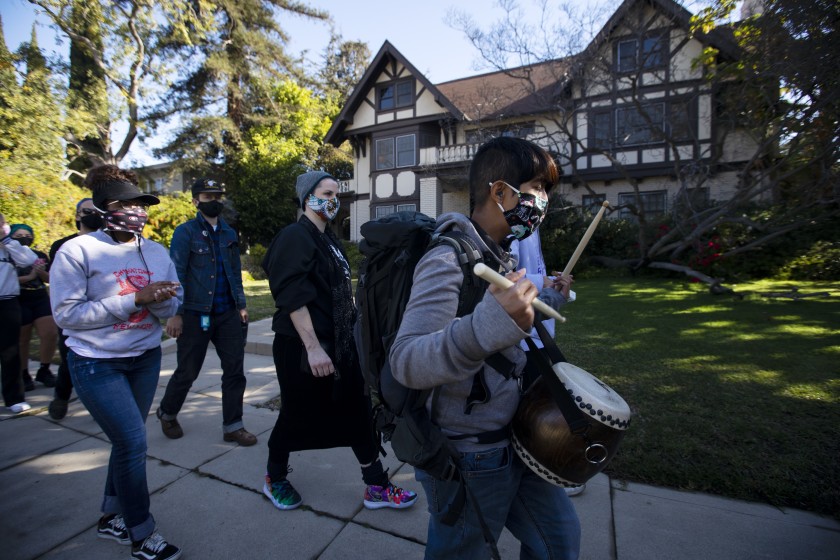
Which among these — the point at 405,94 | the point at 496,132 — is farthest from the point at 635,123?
the point at 405,94

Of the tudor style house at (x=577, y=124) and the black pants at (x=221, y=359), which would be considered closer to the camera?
the black pants at (x=221, y=359)

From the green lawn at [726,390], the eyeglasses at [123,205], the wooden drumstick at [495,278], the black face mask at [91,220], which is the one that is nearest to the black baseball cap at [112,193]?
the eyeglasses at [123,205]

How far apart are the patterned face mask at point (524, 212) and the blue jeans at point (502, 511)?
2.46 ft

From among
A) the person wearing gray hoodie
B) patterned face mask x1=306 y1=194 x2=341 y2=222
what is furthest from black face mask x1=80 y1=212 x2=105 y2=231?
the person wearing gray hoodie

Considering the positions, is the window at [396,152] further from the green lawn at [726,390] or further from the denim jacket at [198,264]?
the denim jacket at [198,264]

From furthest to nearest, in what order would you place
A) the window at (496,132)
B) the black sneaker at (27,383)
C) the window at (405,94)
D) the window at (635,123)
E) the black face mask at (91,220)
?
the window at (405,94) < the window at (496,132) < the window at (635,123) < the black sneaker at (27,383) < the black face mask at (91,220)

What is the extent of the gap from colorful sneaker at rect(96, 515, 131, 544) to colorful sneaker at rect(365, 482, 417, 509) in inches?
52.1

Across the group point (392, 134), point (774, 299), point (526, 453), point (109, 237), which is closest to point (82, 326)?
point (109, 237)

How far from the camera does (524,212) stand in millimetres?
1523

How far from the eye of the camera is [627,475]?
2.98m

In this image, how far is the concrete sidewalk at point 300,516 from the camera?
2.36 meters

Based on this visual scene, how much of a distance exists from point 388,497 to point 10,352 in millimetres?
4019

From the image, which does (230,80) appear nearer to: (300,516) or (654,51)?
(654,51)

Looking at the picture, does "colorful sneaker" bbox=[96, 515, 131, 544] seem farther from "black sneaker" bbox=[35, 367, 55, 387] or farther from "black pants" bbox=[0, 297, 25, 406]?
"black sneaker" bbox=[35, 367, 55, 387]
